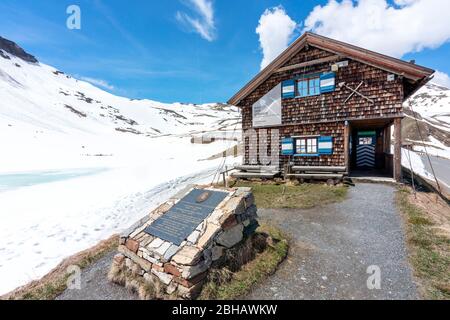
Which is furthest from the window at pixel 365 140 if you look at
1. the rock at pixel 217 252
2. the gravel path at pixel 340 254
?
the rock at pixel 217 252

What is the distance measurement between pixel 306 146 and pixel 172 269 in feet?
40.5

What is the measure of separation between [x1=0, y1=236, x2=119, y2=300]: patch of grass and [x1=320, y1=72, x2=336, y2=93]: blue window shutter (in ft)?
43.6

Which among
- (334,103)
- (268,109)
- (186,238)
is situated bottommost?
(186,238)

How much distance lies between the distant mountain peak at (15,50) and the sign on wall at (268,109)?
5284 inches

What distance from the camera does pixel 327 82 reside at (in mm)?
13406

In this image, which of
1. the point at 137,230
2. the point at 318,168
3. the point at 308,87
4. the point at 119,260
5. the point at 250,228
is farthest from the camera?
the point at 308,87

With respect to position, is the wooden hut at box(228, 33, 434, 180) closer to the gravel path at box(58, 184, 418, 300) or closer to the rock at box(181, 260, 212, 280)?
the gravel path at box(58, 184, 418, 300)

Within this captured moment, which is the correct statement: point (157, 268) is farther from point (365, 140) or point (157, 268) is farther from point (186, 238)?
point (365, 140)

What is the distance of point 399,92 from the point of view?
11859 millimetres

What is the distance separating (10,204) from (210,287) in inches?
529

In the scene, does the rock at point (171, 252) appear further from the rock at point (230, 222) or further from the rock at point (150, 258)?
the rock at point (230, 222)

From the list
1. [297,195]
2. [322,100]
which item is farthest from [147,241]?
[322,100]

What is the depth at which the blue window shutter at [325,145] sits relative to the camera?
13.6 metres

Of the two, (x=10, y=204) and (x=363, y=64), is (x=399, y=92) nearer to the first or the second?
(x=363, y=64)
